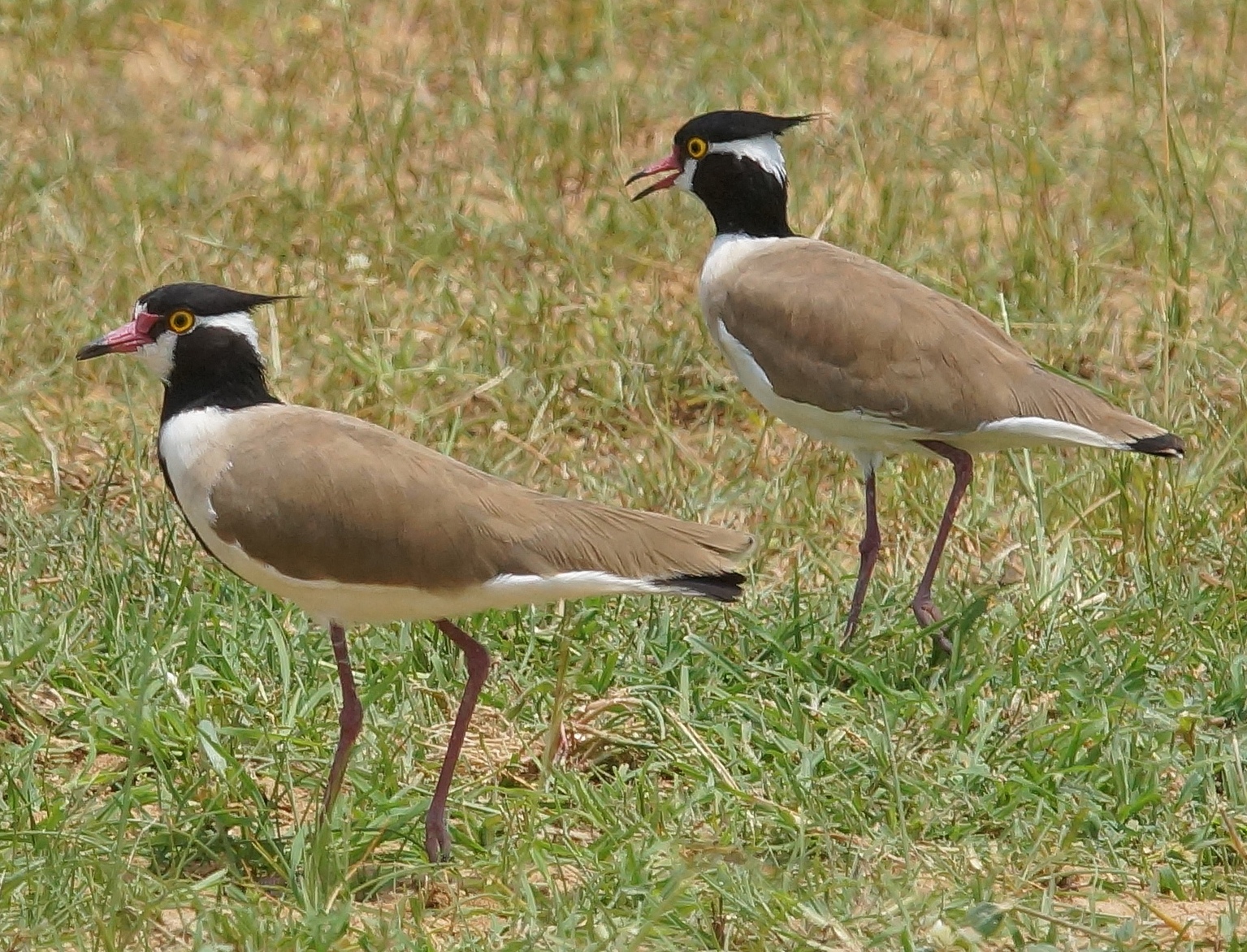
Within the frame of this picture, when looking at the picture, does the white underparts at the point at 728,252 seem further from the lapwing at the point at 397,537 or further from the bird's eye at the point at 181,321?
the bird's eye at the point at 181,321

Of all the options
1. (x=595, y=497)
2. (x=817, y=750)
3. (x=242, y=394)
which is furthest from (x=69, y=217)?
(x=817, y=750)

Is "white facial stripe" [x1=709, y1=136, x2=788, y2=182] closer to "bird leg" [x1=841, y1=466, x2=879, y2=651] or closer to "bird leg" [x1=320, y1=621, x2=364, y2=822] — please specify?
"bird leg" [x1=841, y1=466, x2=879, y2=651]

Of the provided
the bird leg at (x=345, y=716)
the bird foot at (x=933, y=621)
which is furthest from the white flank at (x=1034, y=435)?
the bird leg at (x=345, y=716)

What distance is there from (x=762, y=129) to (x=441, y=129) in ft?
9.18

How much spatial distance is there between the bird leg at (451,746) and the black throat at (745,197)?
2136 millimetres

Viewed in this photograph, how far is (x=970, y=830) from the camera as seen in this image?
4.41 meters

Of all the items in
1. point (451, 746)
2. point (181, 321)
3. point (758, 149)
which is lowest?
point (451, 746)

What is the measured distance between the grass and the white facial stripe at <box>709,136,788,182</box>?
3.21ft

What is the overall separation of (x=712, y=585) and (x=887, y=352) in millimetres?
1486

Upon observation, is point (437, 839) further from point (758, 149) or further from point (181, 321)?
point (758, 149)

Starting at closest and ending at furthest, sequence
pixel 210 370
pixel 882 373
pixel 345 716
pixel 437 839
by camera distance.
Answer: pixel 437 839
pixel 345 716
pixel 210 370
pixel 882 373

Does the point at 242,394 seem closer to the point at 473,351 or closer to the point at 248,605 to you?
the point at 248,605

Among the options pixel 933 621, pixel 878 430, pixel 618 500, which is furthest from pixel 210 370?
pixel 933 621

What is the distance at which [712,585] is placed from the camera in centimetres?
430
